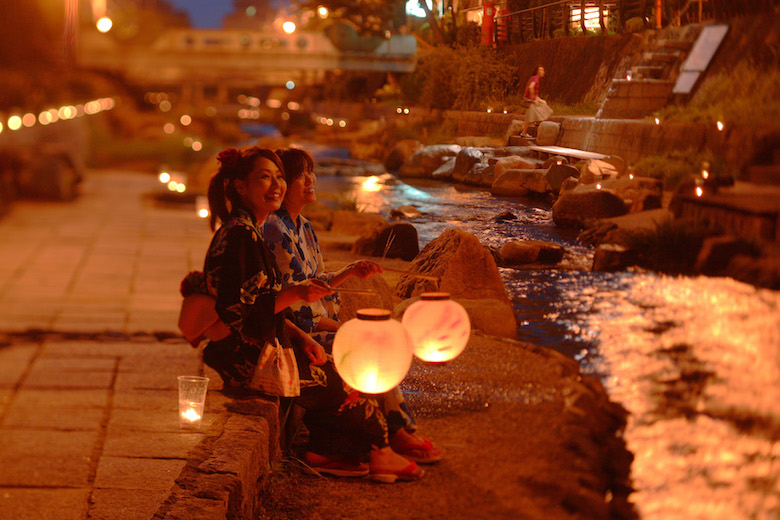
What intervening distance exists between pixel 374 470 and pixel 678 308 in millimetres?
1290

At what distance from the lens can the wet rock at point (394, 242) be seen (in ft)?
8.77

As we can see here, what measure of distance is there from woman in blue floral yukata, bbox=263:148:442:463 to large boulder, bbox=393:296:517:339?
434mm

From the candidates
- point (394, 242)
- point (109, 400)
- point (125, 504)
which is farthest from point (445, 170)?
point (109, 400)

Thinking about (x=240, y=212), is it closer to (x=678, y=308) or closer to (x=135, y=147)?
(x=678, y=308)

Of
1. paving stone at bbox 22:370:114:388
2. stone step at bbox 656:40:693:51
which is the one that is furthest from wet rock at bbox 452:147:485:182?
paving stone at bbox 22:370:114:388

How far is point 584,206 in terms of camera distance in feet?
7.16

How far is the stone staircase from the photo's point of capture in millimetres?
1969

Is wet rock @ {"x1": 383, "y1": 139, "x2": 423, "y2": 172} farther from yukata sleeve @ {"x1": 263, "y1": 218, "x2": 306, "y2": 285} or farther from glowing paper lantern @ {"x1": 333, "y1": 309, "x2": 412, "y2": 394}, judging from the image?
glowing paper lantern @ {"x1": 333, "y1": 309, "x2": 412, "y2": 394}

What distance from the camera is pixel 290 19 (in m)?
3.19

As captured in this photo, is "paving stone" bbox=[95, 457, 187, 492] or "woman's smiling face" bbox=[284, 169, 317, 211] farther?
"paving stone" bbox=[95, 457, 187, 492]

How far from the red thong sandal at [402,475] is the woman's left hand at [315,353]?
0.46 m

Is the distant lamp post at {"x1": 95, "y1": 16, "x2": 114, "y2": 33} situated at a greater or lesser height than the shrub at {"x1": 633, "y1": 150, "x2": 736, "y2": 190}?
greater

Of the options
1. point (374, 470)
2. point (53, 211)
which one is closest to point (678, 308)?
point (374, 470)

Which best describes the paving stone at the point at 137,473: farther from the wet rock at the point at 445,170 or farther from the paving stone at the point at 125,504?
the wet rock at the point at 445,170
